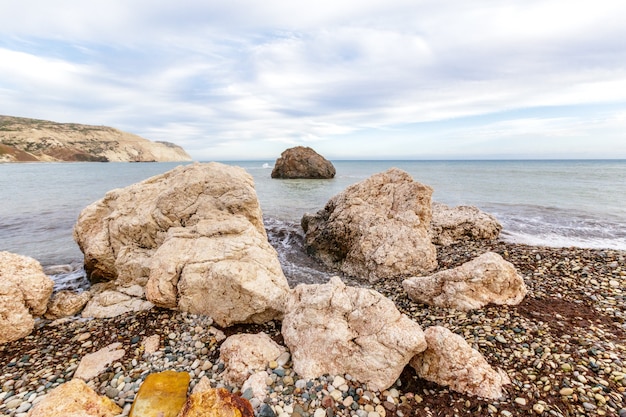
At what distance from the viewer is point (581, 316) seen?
20.6 ft

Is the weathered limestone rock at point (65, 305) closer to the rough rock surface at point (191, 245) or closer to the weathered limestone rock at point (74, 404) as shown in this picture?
the rough rock surface at point (191, 245)

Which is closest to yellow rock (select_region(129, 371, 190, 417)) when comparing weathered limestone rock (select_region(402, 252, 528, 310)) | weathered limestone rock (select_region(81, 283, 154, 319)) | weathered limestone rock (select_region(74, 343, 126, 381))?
weathered limestone rock (select_region(74, 343, 126, 381))

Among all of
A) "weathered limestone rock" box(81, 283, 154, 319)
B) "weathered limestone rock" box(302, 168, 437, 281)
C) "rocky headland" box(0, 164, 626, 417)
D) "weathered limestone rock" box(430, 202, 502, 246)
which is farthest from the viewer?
"weathered limestone rock" box(430, 202, 502, 246)

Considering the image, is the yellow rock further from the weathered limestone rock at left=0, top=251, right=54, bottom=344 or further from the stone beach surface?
the weathered limestone rock at left=0, top=251, right=54, bottom=344

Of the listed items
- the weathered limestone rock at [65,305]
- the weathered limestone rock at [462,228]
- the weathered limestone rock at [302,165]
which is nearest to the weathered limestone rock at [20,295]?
the weathered limestone rock at [65,305]

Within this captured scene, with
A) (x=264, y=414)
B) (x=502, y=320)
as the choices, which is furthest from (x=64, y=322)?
(x=502, y=320)

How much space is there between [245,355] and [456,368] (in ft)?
10.8

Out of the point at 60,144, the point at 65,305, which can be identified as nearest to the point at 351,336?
the point at 65,305

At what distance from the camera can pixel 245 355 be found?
202 inches

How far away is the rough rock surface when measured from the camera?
677 centimetres

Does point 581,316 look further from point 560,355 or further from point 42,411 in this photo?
point 42,411

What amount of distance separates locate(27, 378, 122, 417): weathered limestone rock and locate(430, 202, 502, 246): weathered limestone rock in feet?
39.9

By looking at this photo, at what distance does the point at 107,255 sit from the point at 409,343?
9.28m

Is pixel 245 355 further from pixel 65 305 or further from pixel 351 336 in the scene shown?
pixel 65 305
